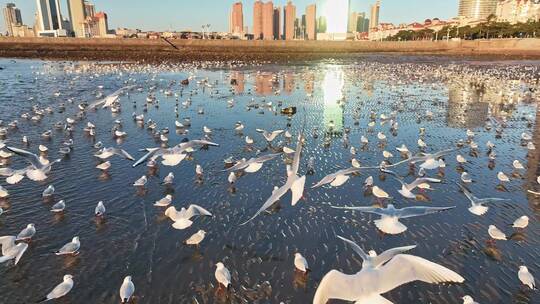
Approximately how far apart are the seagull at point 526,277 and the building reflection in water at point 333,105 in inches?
402

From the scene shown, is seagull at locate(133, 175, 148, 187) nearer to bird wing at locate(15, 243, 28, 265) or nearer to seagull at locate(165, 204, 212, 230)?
seagull at locate(165, 204, 212, 230)

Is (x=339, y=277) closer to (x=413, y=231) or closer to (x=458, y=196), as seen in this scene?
(x=413, y=231)

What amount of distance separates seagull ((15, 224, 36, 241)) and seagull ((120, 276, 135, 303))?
114 inches

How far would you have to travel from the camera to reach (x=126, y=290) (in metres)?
6.29

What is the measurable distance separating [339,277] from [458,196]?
6.55 m

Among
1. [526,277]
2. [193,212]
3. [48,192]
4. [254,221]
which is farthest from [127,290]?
[526,277]

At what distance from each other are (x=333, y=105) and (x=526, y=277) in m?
17.3

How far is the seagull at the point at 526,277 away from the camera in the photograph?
6.52m

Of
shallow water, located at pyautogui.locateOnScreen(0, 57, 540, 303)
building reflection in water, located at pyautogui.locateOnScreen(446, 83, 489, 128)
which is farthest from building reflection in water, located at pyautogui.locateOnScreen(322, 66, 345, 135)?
building reflection in water, located at pyautogui.locateOnScreen(446, 83, 489, 128)

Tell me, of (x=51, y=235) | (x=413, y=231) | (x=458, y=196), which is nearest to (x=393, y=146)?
(x=458, y=196)

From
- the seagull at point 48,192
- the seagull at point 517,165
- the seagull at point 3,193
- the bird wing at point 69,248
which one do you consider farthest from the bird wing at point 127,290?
the seagull at point 517,165

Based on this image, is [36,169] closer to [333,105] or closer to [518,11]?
[333,105]

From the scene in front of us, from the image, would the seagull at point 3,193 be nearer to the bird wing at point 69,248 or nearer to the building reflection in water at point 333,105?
the bird wing at point 69,248

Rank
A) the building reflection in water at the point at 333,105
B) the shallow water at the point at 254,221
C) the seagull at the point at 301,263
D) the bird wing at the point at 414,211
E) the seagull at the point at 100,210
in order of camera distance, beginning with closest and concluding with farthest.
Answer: the shallow water at the point at 254,221 → the seagull at the point at 301,263 → the bird wing at the point at 414,211 → the seagull at the point at 100,210 → the building reflection in water at the point at 333,105
